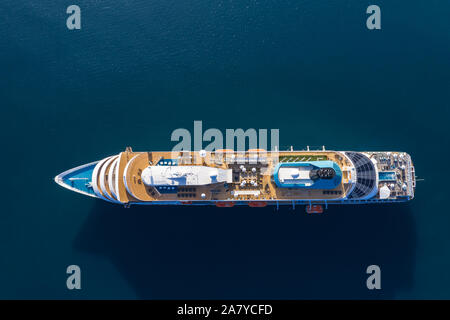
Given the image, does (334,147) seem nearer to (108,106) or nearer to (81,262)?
(108,106)

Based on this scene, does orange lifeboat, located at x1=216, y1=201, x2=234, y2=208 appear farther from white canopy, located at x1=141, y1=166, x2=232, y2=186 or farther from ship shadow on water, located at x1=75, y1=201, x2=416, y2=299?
ship shadow on water, located at x1=75, y1=201, x2=416, y2=299

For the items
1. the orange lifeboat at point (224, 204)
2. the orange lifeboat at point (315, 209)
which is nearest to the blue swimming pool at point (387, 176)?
the orange lifeboat at point (315, 209)

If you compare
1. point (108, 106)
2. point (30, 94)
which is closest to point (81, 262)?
point (108, 106)

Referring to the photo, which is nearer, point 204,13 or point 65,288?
point 65,288

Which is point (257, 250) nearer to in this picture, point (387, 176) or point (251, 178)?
point (251, 178)

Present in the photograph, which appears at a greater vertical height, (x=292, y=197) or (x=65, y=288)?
(x=292, y=197)

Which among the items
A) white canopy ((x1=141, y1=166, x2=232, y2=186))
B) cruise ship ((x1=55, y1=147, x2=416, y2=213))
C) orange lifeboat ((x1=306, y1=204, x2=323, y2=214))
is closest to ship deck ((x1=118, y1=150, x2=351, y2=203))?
cruise ship ((x1=55, y1=147, x2=416, y2=213))

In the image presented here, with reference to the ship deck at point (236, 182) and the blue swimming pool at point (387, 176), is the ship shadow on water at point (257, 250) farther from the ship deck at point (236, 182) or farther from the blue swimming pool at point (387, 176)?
the blue swimming pool at point (387, 176)

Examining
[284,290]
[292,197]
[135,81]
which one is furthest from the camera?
[135,81]

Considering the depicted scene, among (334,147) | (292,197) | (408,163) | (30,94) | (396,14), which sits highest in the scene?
(396,14)
